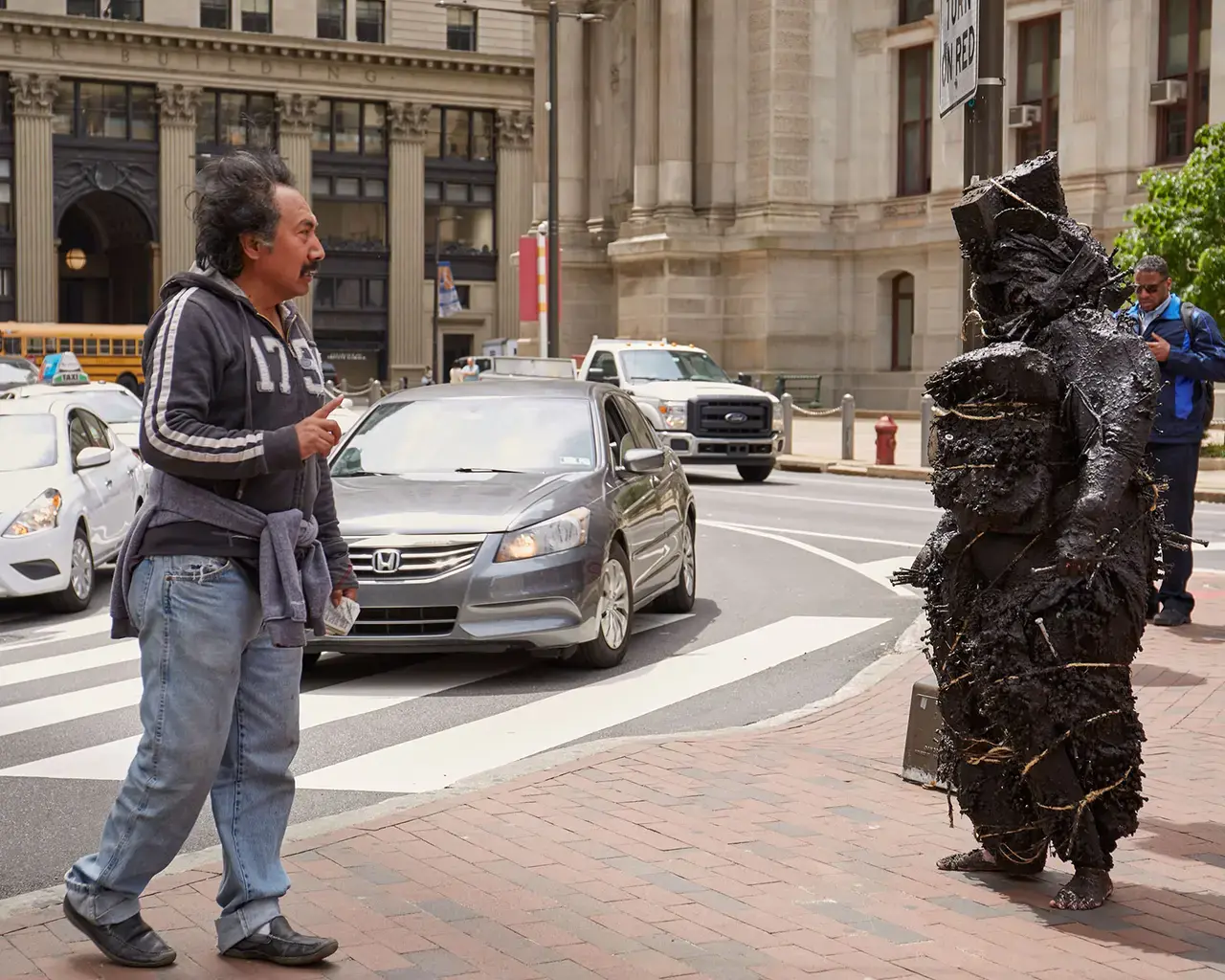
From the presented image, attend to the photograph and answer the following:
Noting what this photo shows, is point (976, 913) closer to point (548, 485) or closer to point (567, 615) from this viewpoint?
point (567, 615)

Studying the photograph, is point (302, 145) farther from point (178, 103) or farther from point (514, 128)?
point (514, 128)

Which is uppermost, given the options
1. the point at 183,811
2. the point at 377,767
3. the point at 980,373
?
the point at 980,373

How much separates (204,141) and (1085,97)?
4648 centimetres

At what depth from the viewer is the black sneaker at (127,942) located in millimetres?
4512

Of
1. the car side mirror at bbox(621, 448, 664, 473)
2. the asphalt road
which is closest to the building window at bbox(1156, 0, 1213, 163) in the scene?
the asphalt road

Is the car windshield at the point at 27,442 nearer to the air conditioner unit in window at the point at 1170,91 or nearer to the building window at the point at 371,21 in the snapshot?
the air conditioner unit in window at the point at 1170,91

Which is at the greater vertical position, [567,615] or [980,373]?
[980,373]

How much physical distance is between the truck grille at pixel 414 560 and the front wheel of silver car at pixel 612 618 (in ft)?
2.80

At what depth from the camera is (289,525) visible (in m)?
A: 4.55

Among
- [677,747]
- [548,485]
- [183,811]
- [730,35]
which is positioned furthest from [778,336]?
[183,811]

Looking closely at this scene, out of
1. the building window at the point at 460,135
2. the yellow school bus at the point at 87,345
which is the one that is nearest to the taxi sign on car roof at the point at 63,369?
the yellow school bus at the point at 87,345

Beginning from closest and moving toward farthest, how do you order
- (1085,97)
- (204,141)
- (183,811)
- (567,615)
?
(183,811), (567,615), (1085,97), (204,141)

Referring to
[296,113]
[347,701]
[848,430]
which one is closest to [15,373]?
[848,430]

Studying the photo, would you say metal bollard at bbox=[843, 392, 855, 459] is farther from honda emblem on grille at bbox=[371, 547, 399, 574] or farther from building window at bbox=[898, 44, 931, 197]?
honda emblem on grille at bbox=[371, 547, 399, 574]
